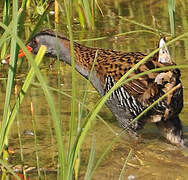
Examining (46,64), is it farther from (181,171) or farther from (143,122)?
(181,171)

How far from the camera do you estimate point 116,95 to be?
203 inches

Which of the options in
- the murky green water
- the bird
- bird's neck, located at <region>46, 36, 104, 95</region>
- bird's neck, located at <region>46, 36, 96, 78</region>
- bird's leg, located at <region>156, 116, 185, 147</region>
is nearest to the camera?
the murky green water

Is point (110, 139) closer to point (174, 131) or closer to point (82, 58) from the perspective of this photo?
point (174, 131)

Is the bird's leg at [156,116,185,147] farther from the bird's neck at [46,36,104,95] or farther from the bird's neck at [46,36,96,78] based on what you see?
the bird's neck at [46,36,96,78]

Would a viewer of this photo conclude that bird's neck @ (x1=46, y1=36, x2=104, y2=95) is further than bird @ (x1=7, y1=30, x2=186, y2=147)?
Yes

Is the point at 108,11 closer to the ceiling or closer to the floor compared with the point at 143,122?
closer to the ceiling

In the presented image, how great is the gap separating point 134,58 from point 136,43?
8.40 feet

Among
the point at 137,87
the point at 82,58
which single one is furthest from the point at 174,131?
the point at 82,58

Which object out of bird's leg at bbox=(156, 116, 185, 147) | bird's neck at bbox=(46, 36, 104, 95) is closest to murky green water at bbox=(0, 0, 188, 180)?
bird's leg at bbox=(156, 116, 185, 147)

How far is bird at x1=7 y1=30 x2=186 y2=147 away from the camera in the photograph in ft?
15.8

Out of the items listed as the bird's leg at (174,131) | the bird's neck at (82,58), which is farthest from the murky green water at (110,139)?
the bird's neck at (82,58)

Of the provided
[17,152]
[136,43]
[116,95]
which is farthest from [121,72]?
[136,43]

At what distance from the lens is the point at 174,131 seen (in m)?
5.19

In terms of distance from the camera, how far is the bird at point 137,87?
15.8 feet
